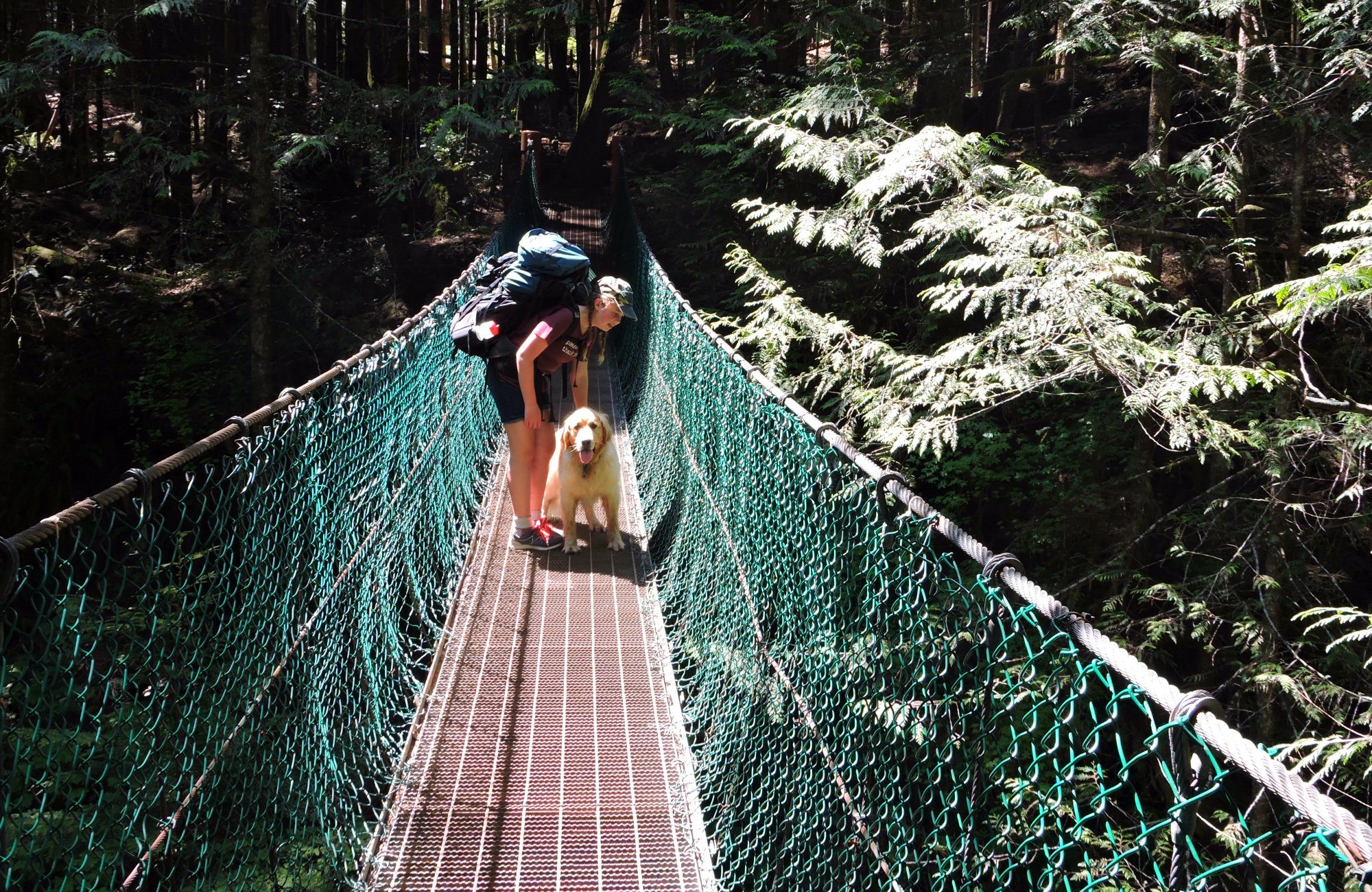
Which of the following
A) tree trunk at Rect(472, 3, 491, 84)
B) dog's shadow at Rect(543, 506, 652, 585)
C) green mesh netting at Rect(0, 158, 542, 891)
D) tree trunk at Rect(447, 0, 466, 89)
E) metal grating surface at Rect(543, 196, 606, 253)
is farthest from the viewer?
tree trunk at Rect(472, 3, 491, 84)

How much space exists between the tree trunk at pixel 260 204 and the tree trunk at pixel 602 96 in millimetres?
4006

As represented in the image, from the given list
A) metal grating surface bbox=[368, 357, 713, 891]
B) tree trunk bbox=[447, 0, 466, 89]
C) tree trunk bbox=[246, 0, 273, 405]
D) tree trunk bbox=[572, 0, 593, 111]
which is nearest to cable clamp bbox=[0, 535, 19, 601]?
metal grating surface bbox=[368, 357, 713, 891]

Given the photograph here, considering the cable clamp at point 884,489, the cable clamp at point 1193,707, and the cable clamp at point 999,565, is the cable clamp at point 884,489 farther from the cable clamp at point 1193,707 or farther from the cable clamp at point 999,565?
the cable clamp at point 1193,707

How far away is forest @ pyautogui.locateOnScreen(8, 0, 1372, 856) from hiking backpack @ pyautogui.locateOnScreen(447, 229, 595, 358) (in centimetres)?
207

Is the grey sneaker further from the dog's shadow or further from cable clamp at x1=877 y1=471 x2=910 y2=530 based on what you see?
cable clamp at x1=877 y1=471 x2=910 y2=530

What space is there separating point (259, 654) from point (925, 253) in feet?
22.7

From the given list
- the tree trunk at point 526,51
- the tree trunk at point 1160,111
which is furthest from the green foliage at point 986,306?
the tree trunk at point 526,51

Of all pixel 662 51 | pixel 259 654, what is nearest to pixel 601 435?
pixel 259 654

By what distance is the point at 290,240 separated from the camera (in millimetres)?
11719

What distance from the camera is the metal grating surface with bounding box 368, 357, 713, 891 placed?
2.50 meters

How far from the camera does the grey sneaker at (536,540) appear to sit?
4254 mm

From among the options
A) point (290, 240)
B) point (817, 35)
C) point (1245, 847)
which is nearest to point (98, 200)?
point (290, 240)

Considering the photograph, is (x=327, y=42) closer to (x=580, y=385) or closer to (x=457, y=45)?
(x=457, y=45)

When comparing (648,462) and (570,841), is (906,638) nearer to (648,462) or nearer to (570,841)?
(570,841)
